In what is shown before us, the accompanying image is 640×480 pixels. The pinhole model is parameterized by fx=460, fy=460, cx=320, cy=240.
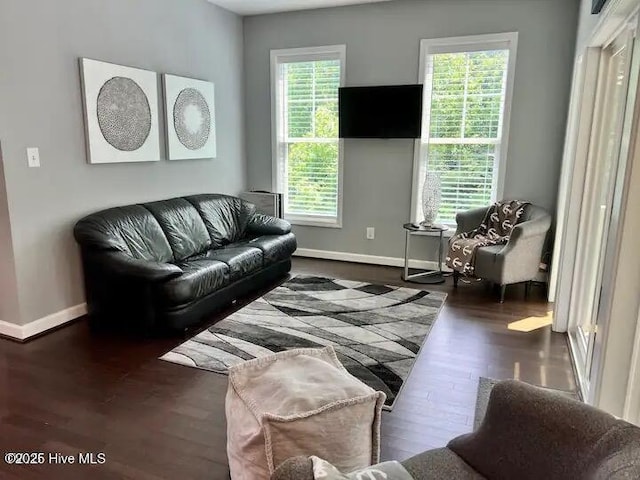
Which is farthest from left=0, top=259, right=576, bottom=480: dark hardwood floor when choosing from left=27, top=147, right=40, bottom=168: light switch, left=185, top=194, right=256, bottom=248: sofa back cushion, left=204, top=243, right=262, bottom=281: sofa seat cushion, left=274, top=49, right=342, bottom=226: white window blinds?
left=274, top=49, right=342, bottom=226: white window blinds

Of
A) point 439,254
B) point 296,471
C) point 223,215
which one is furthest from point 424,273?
point 296,471

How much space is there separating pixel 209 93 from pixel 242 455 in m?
4.03

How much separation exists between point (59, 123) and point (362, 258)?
3264mm

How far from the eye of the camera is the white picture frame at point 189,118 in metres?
4.32

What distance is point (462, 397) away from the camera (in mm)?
2514

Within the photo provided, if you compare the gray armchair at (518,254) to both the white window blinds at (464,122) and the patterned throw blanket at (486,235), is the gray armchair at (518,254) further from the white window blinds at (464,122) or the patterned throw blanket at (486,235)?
the white window blinds at (464,122)

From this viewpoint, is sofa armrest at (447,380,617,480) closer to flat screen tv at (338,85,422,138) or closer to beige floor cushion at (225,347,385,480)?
beige floor cushion at (225,347,385,480)

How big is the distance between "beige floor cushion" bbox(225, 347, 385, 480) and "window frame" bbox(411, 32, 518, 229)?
3404mm

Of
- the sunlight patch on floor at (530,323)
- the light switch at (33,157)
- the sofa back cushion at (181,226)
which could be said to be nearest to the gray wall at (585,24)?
the sunlight patch on floor at (530,323)

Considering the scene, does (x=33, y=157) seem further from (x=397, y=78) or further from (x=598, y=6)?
(x=598, y=6)

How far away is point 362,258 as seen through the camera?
530 cm

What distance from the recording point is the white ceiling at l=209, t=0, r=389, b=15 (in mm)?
4738

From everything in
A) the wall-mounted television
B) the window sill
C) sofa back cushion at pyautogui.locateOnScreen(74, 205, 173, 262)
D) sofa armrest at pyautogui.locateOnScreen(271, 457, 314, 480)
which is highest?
the wall-mounted television

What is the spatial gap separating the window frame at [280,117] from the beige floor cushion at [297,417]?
361 cm
